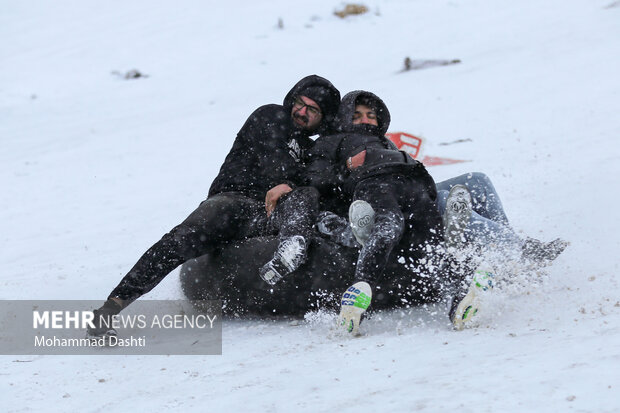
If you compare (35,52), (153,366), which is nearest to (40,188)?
(153,366)

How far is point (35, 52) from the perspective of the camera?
60.6 ft

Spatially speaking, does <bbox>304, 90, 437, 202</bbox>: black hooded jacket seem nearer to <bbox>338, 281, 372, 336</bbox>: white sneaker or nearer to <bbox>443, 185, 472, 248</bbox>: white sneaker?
<bbox>443, 185, 472, 248</bbox>: white sneaker

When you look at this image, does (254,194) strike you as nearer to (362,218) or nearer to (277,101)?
(362,218)

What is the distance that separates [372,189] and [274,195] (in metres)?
0.71

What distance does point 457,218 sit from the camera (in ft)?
15.6

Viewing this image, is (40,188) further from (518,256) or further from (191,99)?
(518,256)

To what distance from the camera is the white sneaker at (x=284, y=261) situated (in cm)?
464

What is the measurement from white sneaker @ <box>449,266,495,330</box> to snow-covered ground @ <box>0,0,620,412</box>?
11cm

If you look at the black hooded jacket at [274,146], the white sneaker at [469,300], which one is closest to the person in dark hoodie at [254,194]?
the black hooded jacket at [274,146]

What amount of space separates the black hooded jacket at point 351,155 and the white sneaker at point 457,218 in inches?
6.4

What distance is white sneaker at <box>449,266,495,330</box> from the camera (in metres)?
4.24

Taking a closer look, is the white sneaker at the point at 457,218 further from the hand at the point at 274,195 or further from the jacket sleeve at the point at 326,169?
the hand at the point at 274,195

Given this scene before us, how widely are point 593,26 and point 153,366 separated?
12.1 m

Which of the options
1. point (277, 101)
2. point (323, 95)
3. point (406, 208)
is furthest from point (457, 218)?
point (277, 101)
